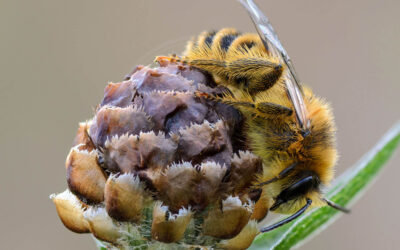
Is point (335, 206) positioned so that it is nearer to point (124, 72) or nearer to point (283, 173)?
point (283, 173)

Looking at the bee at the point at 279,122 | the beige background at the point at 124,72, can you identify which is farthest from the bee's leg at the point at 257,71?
the beige background at the point at 124,72

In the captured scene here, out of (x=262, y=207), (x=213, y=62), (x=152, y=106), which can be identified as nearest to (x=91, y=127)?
(x=152, y=106)

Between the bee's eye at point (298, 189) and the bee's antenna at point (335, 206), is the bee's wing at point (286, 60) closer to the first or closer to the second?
the bee's eye at point (298, 189)

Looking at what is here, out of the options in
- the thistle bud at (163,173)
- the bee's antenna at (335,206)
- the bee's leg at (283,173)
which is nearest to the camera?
the thistle bud at (163,173)

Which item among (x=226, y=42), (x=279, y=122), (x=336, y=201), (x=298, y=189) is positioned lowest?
(x=336, y=201)

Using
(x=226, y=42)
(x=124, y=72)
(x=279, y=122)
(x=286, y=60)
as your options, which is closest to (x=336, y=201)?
(x=279, y=122)

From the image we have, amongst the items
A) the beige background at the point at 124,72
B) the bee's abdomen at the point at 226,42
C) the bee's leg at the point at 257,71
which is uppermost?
the bee's abdomen at the point at 226,42
